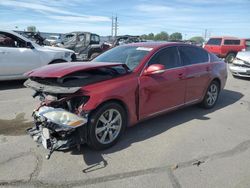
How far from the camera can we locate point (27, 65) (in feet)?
26.3

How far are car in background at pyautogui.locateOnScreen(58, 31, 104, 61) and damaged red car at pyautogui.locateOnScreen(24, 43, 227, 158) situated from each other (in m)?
10.1

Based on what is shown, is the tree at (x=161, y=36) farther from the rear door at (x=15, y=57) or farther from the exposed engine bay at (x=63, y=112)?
the exposed engine bay at (x=63, y=112)

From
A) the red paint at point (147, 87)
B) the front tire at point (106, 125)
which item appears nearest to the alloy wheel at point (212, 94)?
the red paint at point (147, 87)

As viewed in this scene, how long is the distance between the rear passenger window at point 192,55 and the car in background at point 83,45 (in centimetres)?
985

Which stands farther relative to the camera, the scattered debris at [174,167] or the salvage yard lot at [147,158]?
the scattered debris at [174,167]

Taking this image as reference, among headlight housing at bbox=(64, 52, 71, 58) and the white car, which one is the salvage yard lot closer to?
the white car

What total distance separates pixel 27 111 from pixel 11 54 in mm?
2884

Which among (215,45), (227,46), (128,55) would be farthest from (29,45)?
(227,46)

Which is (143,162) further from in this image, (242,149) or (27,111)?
(27,111)

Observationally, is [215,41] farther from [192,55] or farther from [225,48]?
[192,55]

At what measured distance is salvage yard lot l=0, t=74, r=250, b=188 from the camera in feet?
10.3

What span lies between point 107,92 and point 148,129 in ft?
4.57

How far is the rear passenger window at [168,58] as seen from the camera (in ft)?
15.4

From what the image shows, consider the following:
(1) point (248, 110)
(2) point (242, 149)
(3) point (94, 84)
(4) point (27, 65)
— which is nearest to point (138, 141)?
(3) point (94, 84)
